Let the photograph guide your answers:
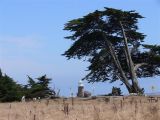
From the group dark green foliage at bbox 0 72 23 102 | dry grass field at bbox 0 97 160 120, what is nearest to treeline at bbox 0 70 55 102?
dark green foliage at bbox 0 72 23 102

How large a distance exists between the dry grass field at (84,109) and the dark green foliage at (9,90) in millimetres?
3428

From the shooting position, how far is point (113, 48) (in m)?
31.0

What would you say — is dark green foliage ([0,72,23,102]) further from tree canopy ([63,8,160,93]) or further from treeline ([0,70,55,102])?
tree canopy ([63,8,160,93])

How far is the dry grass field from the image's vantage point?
30.0ft

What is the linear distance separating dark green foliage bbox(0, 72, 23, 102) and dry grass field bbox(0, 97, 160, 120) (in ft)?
11.2

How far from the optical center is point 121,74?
101 ft

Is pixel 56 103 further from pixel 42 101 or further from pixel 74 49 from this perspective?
pixel 74 49

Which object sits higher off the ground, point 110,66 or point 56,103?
point 110,66

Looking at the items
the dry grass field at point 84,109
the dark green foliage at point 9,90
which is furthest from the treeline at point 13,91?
the dry grass field at point 84,109

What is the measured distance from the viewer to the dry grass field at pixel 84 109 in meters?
9.14

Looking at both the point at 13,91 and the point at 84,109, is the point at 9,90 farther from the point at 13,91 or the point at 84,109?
the point at 84,109

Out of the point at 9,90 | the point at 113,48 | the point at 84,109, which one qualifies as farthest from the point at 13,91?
the point at 113,48

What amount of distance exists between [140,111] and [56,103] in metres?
1.75

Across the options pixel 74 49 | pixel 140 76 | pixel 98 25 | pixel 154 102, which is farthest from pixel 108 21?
pixel 154 102
